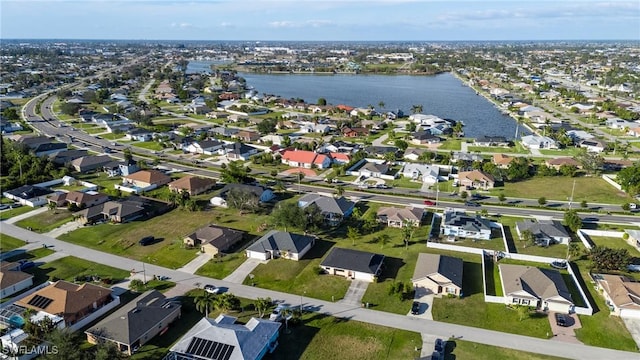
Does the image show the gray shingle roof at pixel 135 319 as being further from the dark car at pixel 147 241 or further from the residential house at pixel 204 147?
the residential house at pixel 204 147

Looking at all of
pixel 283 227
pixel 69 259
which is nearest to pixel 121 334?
pixel 69 259

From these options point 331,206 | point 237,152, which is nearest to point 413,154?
Result: point 237,152

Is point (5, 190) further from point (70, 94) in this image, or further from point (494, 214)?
point (70, 94)

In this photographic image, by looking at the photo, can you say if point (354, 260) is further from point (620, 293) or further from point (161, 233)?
point (161, 233)

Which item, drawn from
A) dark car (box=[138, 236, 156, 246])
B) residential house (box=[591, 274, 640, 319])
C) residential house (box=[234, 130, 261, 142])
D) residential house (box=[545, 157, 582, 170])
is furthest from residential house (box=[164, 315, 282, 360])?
residential house (box=[234, 130, 261, 142])

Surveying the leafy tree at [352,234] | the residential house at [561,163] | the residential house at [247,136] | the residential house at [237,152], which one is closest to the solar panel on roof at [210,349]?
the leafy tree at [352,234]

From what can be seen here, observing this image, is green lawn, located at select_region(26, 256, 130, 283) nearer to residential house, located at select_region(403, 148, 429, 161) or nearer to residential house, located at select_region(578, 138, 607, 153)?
residential house, located at select_region(403, 148, 429, 161)

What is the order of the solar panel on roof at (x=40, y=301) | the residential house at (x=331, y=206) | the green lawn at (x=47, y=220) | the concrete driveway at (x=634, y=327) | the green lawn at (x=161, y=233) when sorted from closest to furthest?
the concrete driveway at (x=634, y=327), the solar panel on roof at (x=40, y=301), the green lawn at (x=161, y=233), the green lawn at (x=47, y=220), the residential house at (x=331, y=206)
